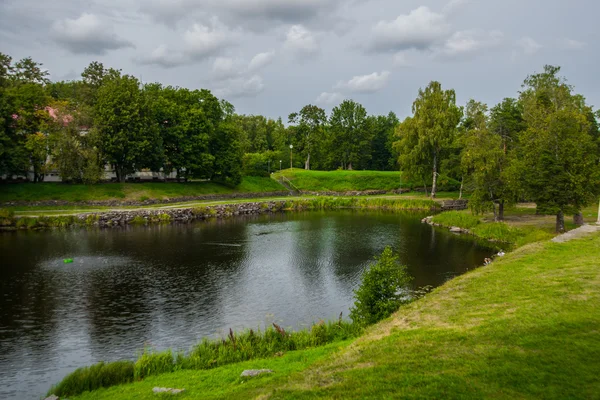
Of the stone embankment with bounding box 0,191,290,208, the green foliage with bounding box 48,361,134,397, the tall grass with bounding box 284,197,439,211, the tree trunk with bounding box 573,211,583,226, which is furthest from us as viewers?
the tall grass with bounding box 284,197,439,211

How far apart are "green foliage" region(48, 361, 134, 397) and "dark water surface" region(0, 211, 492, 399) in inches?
44.8

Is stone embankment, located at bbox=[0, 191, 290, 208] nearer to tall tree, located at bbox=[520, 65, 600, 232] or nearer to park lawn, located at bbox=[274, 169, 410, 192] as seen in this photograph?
park lawn, located at bbox=[274, 169, 410, 192]

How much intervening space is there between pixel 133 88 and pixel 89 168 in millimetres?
14439

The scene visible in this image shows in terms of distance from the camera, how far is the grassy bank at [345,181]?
3334 inches

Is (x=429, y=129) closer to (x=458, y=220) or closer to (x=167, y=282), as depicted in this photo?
(x=458, y=220)

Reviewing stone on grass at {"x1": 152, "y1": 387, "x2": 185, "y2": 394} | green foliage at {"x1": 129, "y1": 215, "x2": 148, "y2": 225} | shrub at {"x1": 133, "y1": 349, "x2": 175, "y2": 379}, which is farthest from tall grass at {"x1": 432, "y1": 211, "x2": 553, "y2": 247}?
green foliage at {"x1": 129, "y1": 215, "x2": 148, "y2": 225}

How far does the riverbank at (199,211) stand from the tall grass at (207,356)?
35.5 metres

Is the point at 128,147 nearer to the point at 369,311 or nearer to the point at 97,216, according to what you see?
the point at 97,216

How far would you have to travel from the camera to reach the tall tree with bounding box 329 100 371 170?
100 metres

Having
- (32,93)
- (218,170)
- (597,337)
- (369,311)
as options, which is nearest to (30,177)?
(32,93)

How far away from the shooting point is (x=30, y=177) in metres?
60.0

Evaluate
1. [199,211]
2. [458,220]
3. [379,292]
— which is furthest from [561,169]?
[199,211]

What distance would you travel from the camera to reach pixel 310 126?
10150 cm

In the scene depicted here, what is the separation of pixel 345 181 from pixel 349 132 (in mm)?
18330
